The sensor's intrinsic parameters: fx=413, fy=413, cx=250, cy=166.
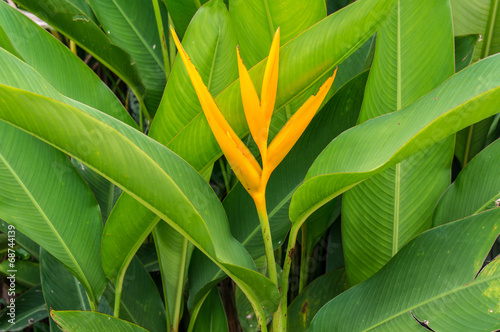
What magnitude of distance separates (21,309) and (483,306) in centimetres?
89

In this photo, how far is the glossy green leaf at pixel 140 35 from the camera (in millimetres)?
795

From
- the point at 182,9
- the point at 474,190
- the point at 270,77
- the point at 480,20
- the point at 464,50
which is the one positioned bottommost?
the point at 474,190

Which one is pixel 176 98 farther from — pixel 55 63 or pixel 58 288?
pixel 58 288

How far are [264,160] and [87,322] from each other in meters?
0.30

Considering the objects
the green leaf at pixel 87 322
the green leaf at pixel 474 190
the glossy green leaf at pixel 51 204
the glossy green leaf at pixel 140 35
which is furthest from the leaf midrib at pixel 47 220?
the green leaf at pixel 474 190

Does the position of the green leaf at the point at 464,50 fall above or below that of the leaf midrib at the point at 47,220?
above

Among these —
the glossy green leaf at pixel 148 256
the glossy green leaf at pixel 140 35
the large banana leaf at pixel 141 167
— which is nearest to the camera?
the large banana leaf at pixel 141 167

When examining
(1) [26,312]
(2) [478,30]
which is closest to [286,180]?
(2) [478,30]

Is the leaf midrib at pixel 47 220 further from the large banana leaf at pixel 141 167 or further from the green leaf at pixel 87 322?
the large banana leaf at pixel 141 167

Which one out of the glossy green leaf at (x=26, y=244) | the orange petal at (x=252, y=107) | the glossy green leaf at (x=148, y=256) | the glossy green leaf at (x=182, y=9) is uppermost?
the glossy green leaf at (x=182, y=9)

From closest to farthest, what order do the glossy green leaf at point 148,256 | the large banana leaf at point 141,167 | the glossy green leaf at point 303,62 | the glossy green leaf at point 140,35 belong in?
the large banana leaf at point 141,167, the glossy green leaf at point 303,62, the glossy green leaf at point 140,35, the glossy green leaf at point 148,256

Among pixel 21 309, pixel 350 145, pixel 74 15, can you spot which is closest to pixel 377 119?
pixel 350 145

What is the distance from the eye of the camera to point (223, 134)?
1.38 ft

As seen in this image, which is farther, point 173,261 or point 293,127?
point 173,261
